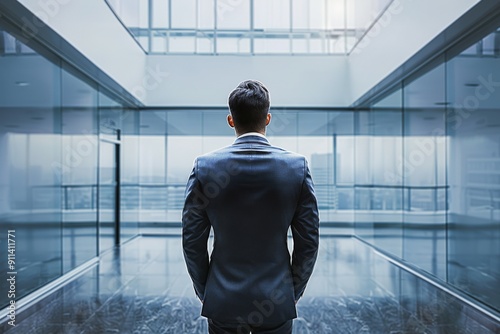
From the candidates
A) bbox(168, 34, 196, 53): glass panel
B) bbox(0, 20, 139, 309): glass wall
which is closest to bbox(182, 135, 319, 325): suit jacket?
bbox(0, 20, 139, 309): glass wall

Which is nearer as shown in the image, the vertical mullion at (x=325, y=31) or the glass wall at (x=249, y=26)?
the glass wall at (x=249, y=26)

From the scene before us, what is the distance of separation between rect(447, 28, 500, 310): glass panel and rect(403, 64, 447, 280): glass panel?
26 cm

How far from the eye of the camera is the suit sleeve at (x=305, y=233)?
52.1 inches

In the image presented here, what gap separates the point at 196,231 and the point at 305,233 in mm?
293

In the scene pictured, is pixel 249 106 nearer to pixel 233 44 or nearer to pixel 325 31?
pixel 233 44

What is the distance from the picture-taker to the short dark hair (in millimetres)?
1374

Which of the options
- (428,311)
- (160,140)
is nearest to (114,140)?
(160,140)

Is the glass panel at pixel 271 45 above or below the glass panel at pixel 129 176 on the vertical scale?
above

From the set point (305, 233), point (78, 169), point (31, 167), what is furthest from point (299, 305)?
point (305, 233)

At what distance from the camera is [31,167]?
16.5ft

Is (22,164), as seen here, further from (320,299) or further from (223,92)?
(223,92)

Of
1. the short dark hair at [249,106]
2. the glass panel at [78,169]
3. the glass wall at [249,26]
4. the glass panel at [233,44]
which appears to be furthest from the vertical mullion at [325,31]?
the short dark hair at [249,106]

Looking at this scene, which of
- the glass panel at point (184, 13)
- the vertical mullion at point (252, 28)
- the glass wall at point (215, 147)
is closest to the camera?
the vertical mullion at point (252, 28)

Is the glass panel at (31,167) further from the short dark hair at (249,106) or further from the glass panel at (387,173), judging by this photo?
the glass panel at (387,173)
